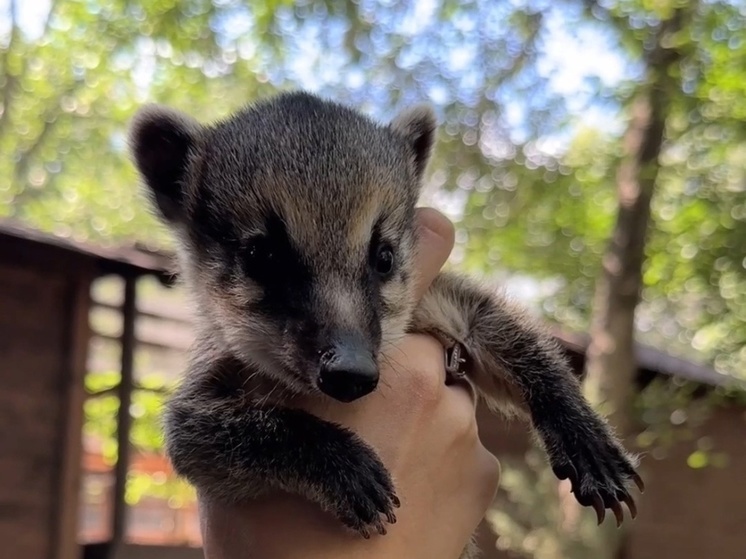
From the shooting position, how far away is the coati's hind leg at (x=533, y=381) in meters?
2.37

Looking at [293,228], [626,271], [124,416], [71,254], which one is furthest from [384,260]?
[124,416]

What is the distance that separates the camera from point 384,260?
2.26 m

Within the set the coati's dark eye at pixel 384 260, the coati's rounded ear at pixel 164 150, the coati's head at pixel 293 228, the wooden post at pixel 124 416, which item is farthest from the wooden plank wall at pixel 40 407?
the coati's dark eye at pixel 384 260

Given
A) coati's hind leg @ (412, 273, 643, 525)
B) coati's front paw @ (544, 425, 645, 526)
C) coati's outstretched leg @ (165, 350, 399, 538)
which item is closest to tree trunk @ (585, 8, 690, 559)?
coati's hind leg @ (412, 273, 643, 525)

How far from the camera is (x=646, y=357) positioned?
26.5 feet

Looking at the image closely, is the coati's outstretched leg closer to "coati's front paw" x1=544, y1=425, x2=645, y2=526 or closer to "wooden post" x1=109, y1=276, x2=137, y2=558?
"coati's front paw" x1=544, y1=425, x2=645, y2=526

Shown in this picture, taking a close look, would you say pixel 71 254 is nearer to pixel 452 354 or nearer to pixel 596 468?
pixel 452 354

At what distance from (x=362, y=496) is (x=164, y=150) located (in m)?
1.28

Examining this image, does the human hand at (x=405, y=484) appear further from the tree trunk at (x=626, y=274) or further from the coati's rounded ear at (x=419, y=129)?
the tree trunk at (x=626, y=274)

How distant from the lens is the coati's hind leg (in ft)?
7.78

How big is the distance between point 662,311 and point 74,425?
943 centimetres

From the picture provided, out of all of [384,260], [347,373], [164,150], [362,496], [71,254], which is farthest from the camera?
[71,254]

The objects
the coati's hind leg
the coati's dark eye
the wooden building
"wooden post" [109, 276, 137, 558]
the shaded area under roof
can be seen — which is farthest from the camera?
"wooden post" [109, 276, 137, 558]

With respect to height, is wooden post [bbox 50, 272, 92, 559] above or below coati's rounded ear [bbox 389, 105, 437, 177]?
below
